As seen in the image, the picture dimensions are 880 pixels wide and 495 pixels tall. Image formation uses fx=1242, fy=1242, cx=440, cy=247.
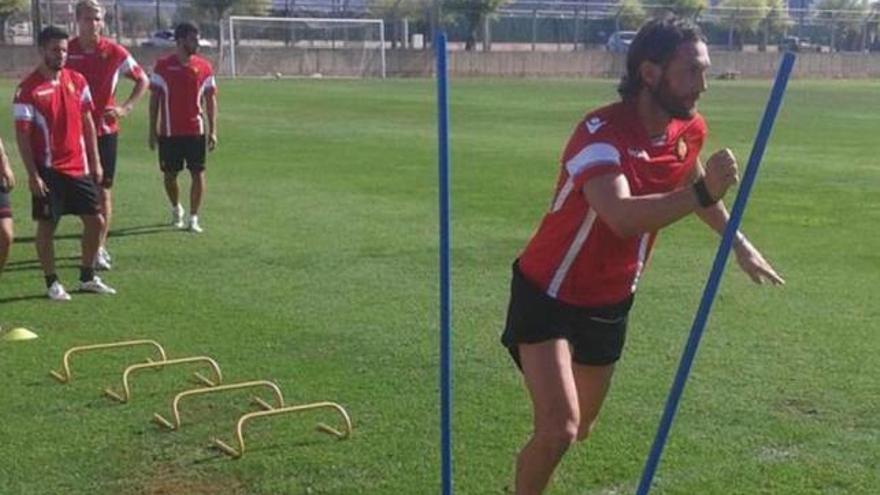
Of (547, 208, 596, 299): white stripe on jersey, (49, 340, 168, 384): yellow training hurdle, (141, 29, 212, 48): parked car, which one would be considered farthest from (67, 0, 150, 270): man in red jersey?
(141, 29, 212, 48): parked car

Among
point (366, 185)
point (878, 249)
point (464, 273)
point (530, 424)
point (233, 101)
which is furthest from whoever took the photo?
point (233, 101)

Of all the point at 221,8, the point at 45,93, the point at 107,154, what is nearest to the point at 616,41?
the point at 221,8

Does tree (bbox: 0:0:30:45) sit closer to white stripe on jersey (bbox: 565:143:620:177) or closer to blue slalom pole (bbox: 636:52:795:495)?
white stripe on jersey (bbox: 565:143:620:177)

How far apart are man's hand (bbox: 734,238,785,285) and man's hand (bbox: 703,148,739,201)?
100 cm

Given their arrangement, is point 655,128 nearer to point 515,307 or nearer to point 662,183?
point 662,183

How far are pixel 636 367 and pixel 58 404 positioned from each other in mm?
3496

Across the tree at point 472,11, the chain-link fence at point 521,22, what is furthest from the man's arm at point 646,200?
the tree at point 472,11

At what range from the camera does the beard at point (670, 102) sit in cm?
438

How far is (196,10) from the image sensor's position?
2552 inches

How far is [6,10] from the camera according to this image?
193 feet

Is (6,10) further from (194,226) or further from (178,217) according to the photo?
(194,226)

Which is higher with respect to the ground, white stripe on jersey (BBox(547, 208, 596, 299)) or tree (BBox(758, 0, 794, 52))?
tree (BBox(758, 0, 794, 52))

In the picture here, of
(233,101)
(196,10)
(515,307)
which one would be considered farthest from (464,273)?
(196,10)

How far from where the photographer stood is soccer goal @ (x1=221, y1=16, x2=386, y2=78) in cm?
5778
